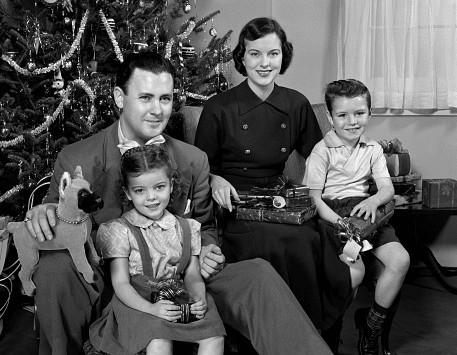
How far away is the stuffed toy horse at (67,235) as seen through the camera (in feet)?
7.18

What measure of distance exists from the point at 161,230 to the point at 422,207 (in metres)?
2.08

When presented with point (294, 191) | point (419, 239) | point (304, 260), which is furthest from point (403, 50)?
point (304, 260)

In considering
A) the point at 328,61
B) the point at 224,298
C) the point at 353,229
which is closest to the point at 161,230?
the point at 224,298

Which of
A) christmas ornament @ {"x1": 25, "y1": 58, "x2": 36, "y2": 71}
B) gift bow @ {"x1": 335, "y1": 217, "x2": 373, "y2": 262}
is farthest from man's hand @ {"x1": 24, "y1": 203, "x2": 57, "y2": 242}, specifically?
christmas ornament @ {"x1": 25, "y1": 58, "x2": 36, "y2": 71}

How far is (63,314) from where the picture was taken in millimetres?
2207

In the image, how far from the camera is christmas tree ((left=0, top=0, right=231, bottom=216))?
382cm

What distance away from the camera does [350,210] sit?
9.95 feet

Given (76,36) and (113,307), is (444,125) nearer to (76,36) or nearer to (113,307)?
(76,36)

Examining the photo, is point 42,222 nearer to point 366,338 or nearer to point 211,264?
point 211,264

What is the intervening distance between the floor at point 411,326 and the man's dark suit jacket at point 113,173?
42.1 inches

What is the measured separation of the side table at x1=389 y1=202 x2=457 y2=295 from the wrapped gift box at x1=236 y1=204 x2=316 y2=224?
4.42 feet

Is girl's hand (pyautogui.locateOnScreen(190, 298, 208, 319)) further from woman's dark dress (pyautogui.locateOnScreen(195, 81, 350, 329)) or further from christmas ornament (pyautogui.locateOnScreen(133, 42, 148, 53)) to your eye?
christmas ornament (pyautogui.locateOnScreen(133, 42, 148, 53))

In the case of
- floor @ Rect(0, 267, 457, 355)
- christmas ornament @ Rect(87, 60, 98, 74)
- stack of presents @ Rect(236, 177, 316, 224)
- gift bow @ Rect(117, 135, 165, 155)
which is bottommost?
floor @ Rect(0, 267, 457, 355)

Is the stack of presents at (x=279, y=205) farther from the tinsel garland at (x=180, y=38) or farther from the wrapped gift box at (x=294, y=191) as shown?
the tinsel garland at (x=180, y=38)
